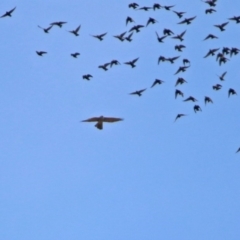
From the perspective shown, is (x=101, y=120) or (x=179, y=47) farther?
(x=179, y=47)

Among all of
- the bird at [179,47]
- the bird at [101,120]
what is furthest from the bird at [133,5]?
the bird at [101,120]

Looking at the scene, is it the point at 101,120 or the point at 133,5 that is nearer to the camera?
the point at 101,120

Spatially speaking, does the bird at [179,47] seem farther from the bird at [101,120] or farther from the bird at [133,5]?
the bird at [101,120]

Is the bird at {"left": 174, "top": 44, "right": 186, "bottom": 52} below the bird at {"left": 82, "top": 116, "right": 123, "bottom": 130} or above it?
below

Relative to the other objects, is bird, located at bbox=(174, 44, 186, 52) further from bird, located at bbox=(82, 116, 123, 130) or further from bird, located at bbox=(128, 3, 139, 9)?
bird, located at bbox=(82, 116, 123, 130)

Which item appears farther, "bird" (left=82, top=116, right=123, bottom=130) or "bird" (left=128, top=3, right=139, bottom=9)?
"bird" (left=128, top=3, right=139, bottom=9)

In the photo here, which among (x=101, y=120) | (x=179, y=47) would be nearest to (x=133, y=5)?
(x=179, y=47)

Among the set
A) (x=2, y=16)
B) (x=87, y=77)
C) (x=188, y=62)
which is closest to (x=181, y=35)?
(x=188, y=62)

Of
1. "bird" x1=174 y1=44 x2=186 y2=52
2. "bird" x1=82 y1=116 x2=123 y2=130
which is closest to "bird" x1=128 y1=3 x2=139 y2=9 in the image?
"bird" x1=174 y1=44 x2=186 y2=52

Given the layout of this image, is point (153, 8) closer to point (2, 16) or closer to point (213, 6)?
point (213, 6)

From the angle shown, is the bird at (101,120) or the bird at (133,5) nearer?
the bird at (101,120)

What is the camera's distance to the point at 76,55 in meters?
65.2

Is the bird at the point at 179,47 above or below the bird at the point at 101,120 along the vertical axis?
below

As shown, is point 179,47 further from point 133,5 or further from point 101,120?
point 101,120
